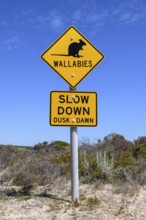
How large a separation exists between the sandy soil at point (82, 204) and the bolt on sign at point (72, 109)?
1.65 meters

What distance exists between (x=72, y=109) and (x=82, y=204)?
203 centimetres

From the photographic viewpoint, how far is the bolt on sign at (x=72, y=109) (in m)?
9.08

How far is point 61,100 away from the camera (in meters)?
9.09

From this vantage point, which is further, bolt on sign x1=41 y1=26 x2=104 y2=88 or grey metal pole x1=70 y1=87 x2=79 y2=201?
bolt on sign x1=41 y1=26 x2=104 y2=88

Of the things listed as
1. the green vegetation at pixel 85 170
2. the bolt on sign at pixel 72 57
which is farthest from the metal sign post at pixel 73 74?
the green vegetation at pixel 85 170

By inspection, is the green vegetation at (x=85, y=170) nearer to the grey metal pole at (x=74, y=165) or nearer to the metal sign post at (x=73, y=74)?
the grey metal pole at (x=74, y=165)

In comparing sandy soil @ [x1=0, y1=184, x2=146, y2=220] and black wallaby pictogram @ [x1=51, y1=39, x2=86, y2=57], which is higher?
black wallaby pictogram @ [x1=51, y1=39, x2=86, y2=57]

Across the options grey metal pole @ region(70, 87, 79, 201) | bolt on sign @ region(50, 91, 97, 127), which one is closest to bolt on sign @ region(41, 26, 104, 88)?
bolt on sign @ region(50, 91, 97, 127)

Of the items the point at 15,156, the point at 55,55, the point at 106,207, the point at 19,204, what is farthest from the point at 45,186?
the point at 15,156

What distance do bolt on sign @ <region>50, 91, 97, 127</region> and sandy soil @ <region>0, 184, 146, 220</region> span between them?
5.41 ft

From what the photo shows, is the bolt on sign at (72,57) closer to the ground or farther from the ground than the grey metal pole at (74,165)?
farther from the ground

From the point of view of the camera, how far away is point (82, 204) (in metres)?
8.66

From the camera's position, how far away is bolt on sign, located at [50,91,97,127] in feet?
29.8

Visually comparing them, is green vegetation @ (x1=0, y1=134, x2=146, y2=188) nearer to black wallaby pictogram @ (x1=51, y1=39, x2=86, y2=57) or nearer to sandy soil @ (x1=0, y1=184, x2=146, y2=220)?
sandy soil @ (x1=0, y1=184, x2=146, y2=220)
